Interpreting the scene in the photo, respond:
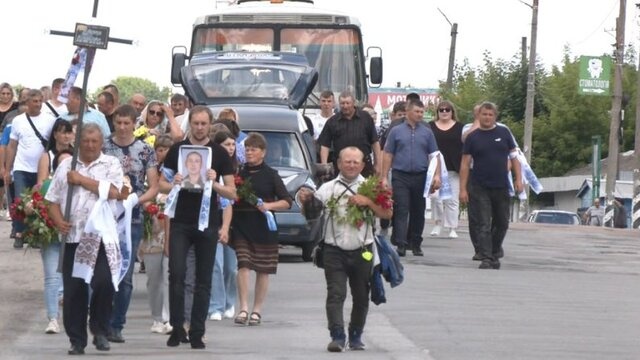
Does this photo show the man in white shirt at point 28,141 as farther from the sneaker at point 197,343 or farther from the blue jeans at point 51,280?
the sneaker at point 197,343

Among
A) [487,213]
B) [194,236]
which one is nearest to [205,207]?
[194,236]

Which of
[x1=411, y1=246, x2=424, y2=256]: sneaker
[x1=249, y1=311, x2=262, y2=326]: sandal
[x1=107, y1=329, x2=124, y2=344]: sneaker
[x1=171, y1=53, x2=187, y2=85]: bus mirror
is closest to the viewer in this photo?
[x1=107, y1=329, x2=124, y2=344]: sneaker

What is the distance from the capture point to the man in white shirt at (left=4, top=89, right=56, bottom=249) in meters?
19.8

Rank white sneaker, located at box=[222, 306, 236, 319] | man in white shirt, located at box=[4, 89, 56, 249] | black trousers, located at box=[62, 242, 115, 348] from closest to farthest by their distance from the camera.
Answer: black trousers, located at box=[62, 242, 115, 348] → white sneaker, located at box=[222, 306, 236, 319] → man in white shirt, located at box=[4, 89, 56, 249]

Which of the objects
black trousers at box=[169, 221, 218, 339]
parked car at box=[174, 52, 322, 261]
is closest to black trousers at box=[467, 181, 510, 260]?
parked car at box=[174, 52, 322, 261]

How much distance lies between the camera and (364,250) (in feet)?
43.8

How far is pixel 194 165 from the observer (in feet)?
43.2

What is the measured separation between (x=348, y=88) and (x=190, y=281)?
1598 cm

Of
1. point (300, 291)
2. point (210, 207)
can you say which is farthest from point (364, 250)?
point (300, 291)

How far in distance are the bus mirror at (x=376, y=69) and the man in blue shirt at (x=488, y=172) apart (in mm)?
9047

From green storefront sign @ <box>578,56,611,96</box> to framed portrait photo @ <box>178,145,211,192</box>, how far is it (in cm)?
4165

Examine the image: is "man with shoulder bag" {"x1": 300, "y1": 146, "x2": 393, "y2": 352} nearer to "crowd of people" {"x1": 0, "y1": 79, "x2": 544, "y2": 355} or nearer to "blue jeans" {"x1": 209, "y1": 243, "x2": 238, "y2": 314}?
"crowd of people" {"x1": 0, "y1": 79, "x2": 544, "y2": 355}

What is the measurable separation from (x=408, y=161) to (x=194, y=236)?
8.22 metres

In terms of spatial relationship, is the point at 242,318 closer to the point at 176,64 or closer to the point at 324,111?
the point at 324,111
